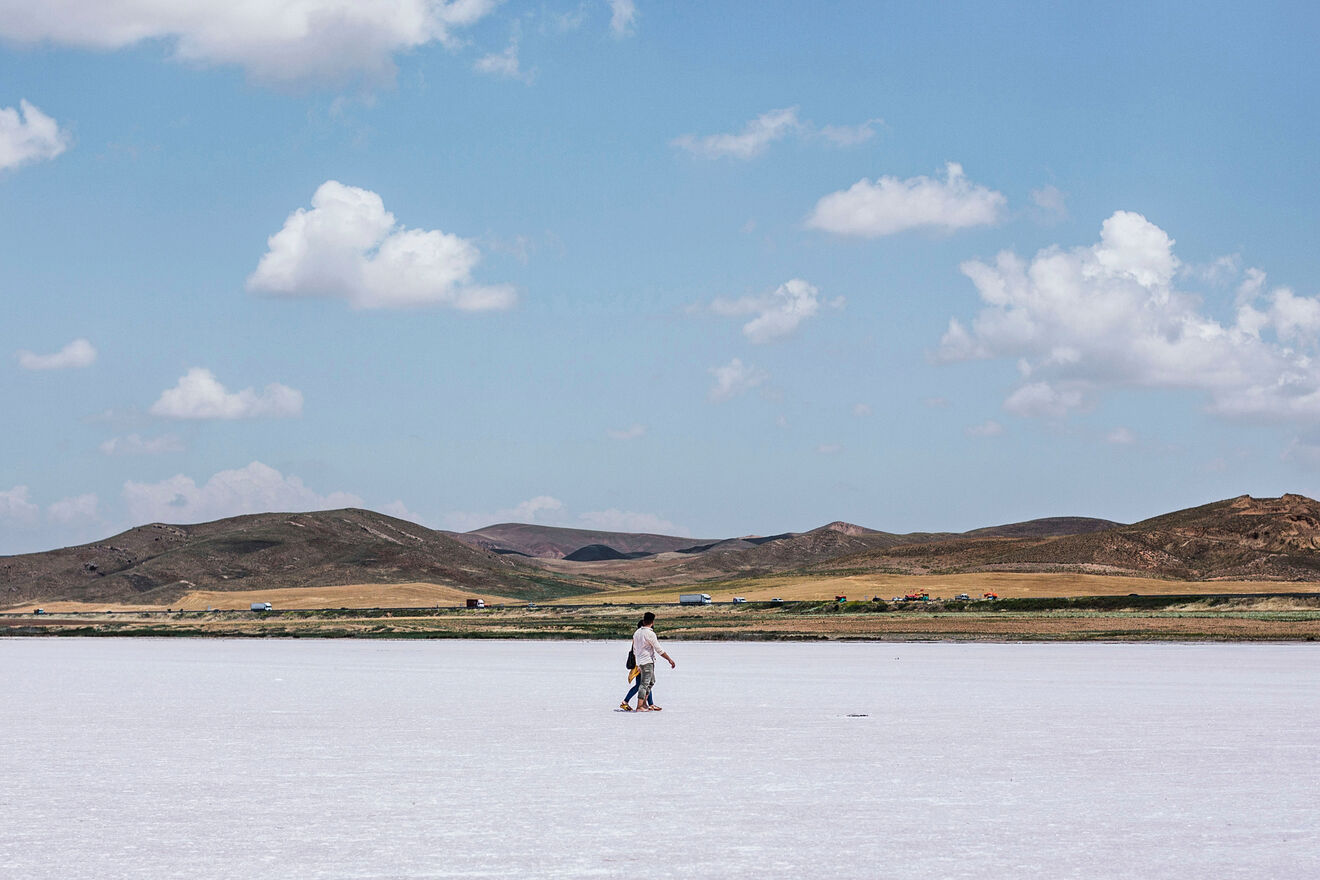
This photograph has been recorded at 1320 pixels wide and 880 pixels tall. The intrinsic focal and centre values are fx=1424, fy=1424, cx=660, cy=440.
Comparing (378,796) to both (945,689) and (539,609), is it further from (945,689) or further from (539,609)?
(539,609)

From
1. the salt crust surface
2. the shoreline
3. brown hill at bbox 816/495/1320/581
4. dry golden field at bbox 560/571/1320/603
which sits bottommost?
the shoreline

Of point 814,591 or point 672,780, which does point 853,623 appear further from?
point 672,780

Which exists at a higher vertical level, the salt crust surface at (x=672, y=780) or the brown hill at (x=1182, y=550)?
the brown hill at (x=1182, y=550)

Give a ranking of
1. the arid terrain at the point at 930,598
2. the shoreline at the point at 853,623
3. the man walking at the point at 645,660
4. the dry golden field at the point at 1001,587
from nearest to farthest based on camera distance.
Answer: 1. the man walking at the point at 645,660
2. the shoreline at the point at 853,623
3. the arid terrain at the point at 930,598
4. the dry golden field at the point at 1001,587

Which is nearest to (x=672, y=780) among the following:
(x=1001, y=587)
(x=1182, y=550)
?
(x=1001, y=587)

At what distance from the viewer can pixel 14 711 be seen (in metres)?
27.2

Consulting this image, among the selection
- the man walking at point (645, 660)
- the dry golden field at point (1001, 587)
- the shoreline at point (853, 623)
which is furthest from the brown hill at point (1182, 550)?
the man walking at point (645, 660)

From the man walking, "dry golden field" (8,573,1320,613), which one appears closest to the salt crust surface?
the man walking

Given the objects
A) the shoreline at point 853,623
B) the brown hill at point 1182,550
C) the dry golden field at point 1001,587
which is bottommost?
the shoreline at point 853,623

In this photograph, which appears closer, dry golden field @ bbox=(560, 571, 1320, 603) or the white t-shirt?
the white t-shirt

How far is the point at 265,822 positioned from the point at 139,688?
23035 mm

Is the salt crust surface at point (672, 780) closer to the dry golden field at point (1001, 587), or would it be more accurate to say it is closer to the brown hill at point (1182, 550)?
the dry golden field at point (1001, 587)

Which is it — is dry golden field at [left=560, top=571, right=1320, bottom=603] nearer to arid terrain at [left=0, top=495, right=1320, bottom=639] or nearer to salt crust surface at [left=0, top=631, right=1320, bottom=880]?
arid terrain at [left=0, top=495, right=1320, bottom=639]

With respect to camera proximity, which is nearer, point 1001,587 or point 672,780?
point 672,780
